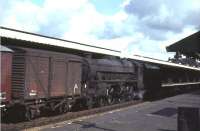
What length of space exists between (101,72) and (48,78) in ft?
25.3

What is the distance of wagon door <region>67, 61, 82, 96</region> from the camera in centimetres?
1836

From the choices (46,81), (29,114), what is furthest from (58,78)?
(29,114)

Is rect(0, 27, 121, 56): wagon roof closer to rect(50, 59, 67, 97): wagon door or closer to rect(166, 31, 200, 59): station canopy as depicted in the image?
rect(50, 59, 67, 97): wagon door

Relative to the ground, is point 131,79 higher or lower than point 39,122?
→ higher

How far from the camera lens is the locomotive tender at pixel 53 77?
14688 mm

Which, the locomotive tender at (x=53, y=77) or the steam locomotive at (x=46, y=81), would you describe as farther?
the locomotive tender at (x=53, y=77)

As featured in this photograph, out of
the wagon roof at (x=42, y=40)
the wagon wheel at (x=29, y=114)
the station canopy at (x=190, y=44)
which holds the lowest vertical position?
the wagon wheel at (x=29, y=114)

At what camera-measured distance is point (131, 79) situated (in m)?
29.5

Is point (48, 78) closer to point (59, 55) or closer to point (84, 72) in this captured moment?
point (59, 55)

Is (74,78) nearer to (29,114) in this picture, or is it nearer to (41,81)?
(41,81)

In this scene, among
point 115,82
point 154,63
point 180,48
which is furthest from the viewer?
point 154,63

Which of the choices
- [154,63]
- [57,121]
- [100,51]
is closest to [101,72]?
[100,51]

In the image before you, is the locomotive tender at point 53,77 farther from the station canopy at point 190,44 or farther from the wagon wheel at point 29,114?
the station canopy at point 190,44

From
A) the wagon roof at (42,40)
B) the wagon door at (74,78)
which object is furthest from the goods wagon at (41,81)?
the wagon roof at (42,40)
